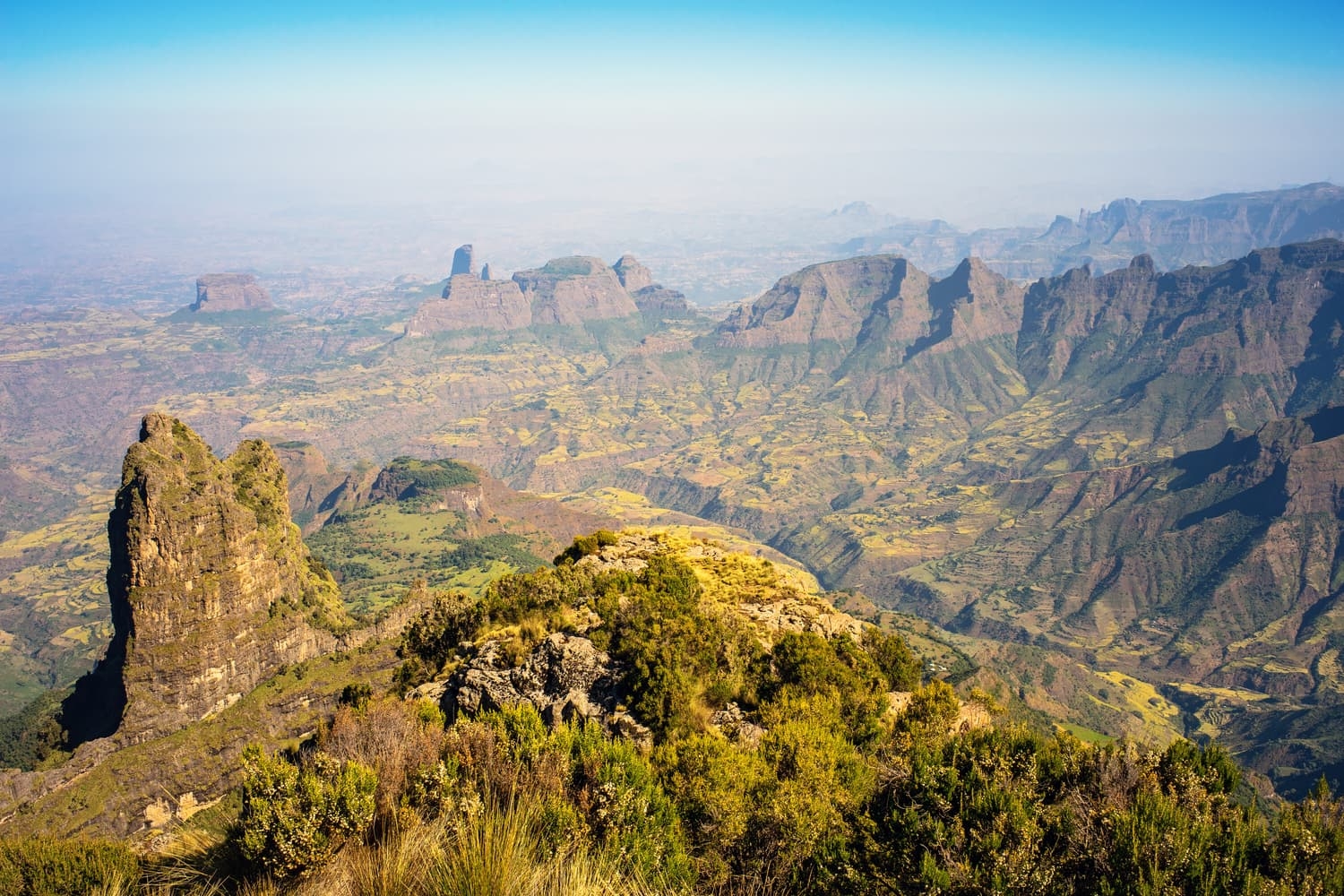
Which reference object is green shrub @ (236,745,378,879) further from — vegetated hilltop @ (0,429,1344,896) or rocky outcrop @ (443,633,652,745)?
rocky outcrop @ (443,633,652,745)

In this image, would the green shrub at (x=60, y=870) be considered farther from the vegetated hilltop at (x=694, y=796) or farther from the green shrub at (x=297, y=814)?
the green shrub at (x=297, y=814)

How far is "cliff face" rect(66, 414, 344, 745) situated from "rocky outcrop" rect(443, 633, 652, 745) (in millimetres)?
67466

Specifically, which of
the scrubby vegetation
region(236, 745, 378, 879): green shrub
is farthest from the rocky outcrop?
region(236, 745, 378, 879): green shrub

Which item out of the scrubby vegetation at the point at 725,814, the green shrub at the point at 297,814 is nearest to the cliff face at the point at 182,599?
the scrubby vegetation at the point at 725,814

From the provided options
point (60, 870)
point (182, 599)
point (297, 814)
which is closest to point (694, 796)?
point (297, 814)

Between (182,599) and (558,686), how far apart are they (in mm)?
73301

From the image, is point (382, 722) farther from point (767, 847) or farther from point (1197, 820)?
point (1197, 820)

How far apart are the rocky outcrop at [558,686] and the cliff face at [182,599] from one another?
67.5 m

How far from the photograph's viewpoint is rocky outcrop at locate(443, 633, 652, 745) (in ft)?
98.1

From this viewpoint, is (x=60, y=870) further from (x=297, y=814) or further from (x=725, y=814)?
(x=725, y=814)

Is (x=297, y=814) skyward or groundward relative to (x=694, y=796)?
skyward

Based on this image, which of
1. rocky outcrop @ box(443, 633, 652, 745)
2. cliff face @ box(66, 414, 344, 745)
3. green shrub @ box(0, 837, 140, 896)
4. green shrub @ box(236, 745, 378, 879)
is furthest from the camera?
cliff face @ box(66, 414, 344, 745)

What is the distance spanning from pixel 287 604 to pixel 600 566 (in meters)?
68.9

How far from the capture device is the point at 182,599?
84750 millimetres
